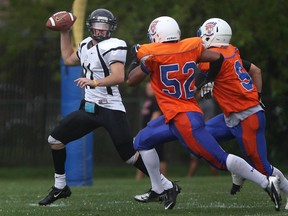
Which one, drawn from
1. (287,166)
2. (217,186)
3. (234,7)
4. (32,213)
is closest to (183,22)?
(234,7)

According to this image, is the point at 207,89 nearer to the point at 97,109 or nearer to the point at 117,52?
the point at 117,52

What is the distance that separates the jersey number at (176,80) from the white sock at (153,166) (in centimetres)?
60

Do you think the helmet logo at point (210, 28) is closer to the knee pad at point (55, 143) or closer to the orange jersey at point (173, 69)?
the orange jersey at point (173, 69)

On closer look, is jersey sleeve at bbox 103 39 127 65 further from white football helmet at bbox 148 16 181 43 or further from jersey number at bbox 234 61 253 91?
jersey number at bbox 234 61 253 91

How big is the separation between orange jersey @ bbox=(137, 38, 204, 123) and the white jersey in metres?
0.52

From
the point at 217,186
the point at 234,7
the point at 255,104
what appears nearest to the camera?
the point at 255,104

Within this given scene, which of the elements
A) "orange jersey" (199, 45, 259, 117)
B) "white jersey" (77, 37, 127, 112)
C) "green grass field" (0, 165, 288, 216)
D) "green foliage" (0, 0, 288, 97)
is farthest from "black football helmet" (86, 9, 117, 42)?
"green foliage" (0, 0, 288, 97)

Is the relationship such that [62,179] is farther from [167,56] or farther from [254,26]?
[254,26]

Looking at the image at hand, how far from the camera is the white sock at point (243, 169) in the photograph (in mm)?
7176

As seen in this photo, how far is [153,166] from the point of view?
→ 7711 millimetres

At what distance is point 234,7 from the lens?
16094 millimetres

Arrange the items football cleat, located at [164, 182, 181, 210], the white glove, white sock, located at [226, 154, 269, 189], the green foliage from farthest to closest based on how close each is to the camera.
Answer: the green foliage, the white glove, football cleat, located at [164, 182, 181, 210], white sock, located at [226, 154, 269, 189]

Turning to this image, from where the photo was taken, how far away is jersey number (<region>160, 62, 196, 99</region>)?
7324 millimetres

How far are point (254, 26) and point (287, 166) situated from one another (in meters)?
2.66
